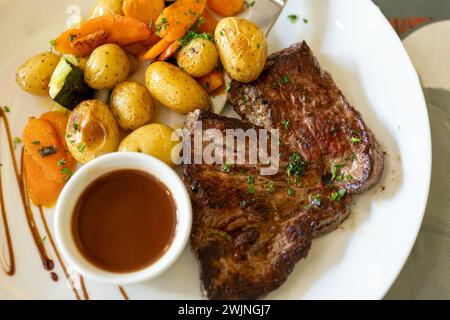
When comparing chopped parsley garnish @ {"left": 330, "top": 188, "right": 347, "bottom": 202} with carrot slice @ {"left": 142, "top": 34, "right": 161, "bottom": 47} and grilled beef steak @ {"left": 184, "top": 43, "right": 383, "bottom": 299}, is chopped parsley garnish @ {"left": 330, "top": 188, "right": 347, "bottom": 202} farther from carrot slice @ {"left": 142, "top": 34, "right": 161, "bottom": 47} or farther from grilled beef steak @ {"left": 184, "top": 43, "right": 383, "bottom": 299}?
carrot slice @ {"left": 142, "top": 34, "right": 161, "bottom": 47}

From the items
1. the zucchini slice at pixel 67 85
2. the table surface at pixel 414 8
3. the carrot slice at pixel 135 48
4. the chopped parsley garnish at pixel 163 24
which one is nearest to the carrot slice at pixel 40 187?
the zucchini slice at pixel 67 85

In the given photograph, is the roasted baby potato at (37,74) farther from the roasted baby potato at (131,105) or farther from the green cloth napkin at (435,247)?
the green cloth napkin at (435,247)

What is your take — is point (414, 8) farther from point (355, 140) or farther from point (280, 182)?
point (280, 182)

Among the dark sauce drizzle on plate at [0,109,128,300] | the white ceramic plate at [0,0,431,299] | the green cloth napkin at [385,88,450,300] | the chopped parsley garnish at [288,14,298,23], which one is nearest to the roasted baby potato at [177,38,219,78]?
the white ceramic plate at [0,0,431,299]

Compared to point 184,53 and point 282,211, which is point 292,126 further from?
point 184,53

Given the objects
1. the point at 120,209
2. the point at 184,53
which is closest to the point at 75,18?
the point at 184,53

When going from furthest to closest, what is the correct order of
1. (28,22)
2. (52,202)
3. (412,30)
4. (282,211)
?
(412,30), (28,22), (52,202), (282,211)
